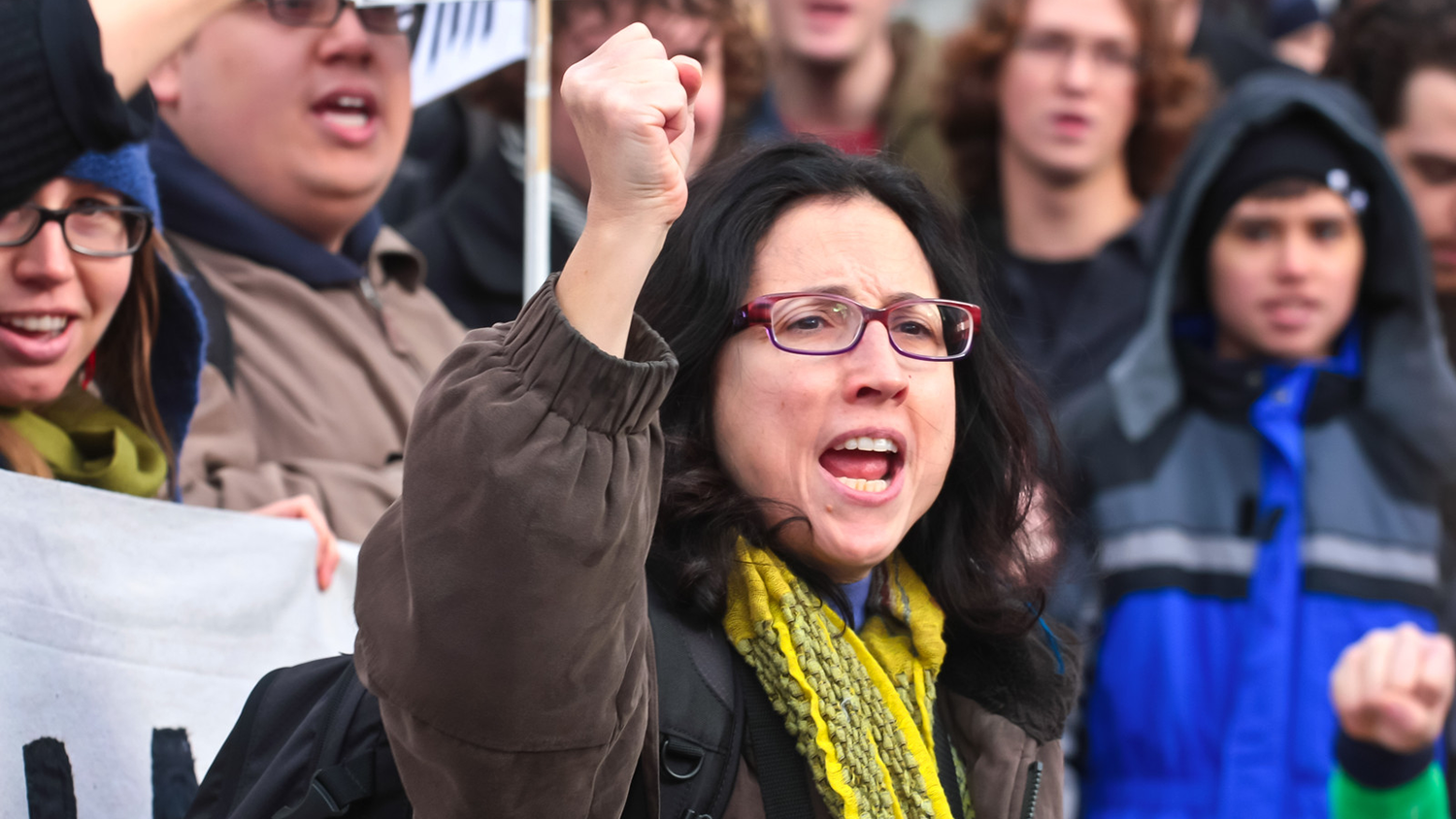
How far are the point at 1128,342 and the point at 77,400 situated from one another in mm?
2663

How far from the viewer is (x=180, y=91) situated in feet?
9.89

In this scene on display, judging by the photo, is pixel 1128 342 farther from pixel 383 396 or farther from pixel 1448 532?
pixel 383 396

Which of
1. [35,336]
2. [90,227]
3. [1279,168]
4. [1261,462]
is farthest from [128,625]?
[1279,168]

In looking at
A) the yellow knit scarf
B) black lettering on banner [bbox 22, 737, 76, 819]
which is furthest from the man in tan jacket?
the yellow knit scarf

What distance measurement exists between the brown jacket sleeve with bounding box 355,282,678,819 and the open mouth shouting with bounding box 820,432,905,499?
0.48m

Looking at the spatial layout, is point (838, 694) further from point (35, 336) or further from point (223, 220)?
point (223, 220)

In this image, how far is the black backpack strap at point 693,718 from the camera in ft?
5.62

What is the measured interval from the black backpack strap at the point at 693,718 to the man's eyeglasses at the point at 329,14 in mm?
1611

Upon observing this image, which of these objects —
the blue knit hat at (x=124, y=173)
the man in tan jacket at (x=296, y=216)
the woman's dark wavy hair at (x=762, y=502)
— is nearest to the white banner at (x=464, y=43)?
the man in tan jacket at (x=296, y=216)

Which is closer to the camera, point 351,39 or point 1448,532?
point 351,39

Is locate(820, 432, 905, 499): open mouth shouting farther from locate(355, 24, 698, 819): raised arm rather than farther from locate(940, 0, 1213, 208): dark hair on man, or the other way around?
locate(940, 0, 1213, 208): dark hair on man

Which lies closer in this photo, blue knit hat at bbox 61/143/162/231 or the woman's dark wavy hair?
the woman's dark wavy hair

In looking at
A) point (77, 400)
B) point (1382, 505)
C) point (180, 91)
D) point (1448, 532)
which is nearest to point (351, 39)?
point (180, 91)

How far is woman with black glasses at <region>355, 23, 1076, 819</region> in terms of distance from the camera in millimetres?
1426
